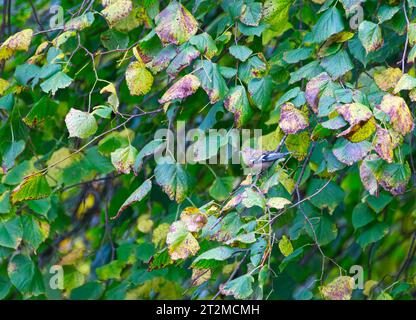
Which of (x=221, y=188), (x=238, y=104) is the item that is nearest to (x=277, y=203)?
(x=238, y=104)

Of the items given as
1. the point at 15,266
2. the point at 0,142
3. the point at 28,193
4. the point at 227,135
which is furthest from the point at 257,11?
the point at 15,266

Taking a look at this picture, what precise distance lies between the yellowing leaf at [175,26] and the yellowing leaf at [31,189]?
387mm

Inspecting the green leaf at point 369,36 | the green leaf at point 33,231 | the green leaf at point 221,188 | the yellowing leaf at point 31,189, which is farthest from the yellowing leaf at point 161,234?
the green leaf at point 369,36

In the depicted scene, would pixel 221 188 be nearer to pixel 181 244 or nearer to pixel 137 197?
pixel 137 197

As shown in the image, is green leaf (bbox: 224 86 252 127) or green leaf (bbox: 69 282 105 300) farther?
green leaf (bbox: 69 282 105 300)

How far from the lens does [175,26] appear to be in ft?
4.54

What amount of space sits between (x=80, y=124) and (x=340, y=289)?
23.4 inches

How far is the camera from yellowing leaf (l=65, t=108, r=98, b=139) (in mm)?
1385

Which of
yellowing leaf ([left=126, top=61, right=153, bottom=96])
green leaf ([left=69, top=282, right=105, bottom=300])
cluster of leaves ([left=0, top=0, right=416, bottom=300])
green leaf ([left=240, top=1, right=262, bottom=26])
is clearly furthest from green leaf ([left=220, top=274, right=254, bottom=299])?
green leaf ([left=69, top=282, right=105, bottom=300])

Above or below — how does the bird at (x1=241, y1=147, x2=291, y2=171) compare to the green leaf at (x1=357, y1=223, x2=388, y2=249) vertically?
above

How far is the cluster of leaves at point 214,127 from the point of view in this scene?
1.29 metres

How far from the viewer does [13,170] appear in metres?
1.83

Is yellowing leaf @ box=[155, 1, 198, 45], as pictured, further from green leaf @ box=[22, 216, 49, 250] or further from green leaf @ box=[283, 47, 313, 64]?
green leaf @ box=[22, 216, 49, 250]

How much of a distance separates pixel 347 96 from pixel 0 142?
877mm
